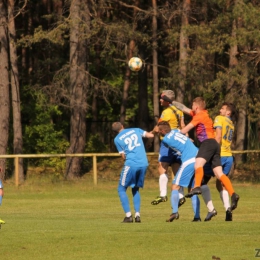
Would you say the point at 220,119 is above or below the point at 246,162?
Answer: above

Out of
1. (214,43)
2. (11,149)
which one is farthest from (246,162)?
(11,149)

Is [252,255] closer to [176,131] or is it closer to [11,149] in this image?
[176,131]

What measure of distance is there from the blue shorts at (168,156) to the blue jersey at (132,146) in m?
0.64

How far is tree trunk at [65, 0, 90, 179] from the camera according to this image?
35.5 m

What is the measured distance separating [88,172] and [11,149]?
4674 mm

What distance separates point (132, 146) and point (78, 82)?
1981cm

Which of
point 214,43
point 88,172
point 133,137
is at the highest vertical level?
point 214,43

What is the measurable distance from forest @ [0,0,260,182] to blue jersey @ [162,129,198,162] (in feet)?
46.9

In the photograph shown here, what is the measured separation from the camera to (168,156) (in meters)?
18.1

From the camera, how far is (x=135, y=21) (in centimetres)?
4012

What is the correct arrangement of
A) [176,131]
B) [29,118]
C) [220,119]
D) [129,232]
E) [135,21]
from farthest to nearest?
[29,118] → [135,21] → [220,119] → [176,131] → [129,232]

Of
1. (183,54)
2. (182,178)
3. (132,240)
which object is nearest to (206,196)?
(182,178)

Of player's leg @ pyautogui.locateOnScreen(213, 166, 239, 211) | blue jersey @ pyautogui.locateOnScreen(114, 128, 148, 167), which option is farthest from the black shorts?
blue jersey @ pyautogui.locateOnScreen(114, 128, 148, 167)

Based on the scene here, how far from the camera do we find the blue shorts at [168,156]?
59.1ft
